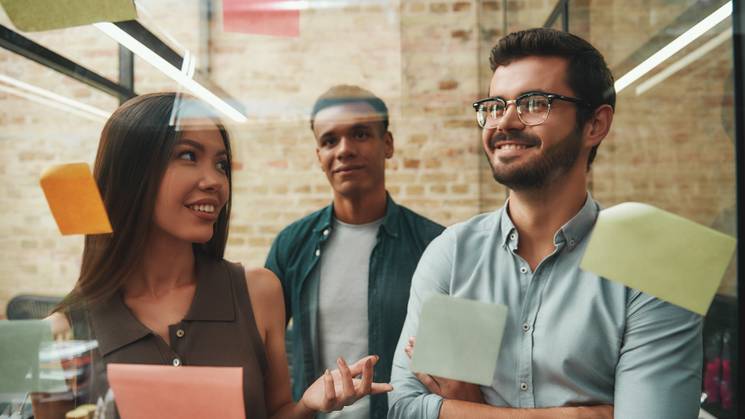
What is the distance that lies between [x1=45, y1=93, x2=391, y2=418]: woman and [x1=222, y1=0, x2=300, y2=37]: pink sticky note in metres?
0.11

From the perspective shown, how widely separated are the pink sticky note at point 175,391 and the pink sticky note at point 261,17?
1.36 ft

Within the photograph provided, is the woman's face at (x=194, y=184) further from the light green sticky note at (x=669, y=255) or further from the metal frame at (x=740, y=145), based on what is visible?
the metal frame at (x=740, y=145)

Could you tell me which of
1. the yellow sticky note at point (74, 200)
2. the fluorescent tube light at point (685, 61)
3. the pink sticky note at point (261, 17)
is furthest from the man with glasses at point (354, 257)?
the fluorescent tube light at point (685, 61)

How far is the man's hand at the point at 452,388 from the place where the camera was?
0.58 metres

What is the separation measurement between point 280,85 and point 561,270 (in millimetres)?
428

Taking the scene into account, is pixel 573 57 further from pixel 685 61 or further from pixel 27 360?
pixel 27 360

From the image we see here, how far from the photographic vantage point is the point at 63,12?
57 cm

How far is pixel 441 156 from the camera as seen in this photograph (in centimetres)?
67

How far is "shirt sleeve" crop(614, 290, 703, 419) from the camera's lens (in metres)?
0.56

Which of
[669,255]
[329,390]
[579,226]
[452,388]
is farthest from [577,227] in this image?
[329,390]

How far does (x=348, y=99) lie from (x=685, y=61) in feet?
1.92

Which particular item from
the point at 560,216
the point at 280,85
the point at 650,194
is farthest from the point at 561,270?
the point at 280,85

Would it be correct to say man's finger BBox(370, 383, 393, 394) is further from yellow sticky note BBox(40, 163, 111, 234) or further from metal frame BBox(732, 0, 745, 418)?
metal frame BBox(732, 0, 745, 418)

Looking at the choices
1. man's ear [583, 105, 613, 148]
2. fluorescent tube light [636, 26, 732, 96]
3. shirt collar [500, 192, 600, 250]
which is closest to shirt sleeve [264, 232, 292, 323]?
shirt collar [500, 192, 600, 250]
